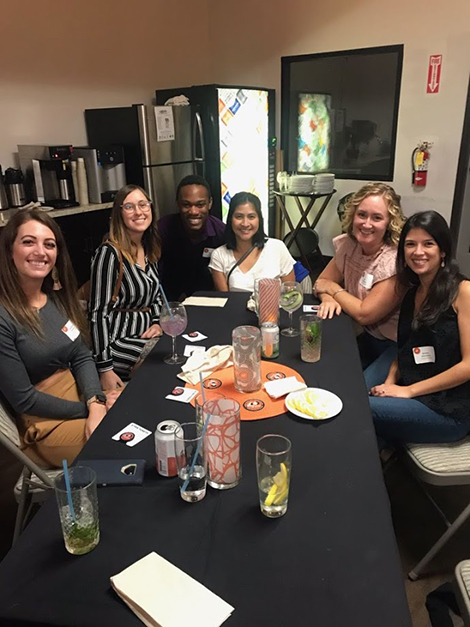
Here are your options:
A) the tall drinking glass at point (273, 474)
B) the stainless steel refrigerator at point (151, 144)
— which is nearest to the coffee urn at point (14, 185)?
the stainless steel refrigerator at point (151, 144)

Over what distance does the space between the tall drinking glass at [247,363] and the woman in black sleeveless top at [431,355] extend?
565 mm

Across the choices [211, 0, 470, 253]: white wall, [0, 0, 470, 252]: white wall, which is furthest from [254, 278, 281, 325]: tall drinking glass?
[211, 0, 470, 253]: white wall

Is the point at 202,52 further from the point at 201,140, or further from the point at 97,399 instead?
the point at 97,399

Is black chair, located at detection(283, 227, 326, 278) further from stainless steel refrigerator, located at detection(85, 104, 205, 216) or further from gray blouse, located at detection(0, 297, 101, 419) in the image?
gray blouse, located at detection(0, 297, 101, 419)

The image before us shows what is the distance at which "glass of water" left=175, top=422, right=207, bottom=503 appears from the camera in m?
1.08

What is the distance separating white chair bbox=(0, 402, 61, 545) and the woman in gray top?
0.23 ft

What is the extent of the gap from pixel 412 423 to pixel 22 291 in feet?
4.84

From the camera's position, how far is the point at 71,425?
174cm

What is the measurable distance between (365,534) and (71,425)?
3.68ft

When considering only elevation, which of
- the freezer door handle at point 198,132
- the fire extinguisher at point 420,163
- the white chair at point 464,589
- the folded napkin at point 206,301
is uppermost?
the freezer door handle at point 198,132

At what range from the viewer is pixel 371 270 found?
2.28m

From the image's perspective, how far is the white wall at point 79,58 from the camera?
12.1 ft

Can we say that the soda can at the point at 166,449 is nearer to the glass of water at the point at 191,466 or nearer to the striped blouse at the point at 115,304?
the glass of water at the point at 191,466

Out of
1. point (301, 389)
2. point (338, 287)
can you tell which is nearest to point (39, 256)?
point (301, 389)
